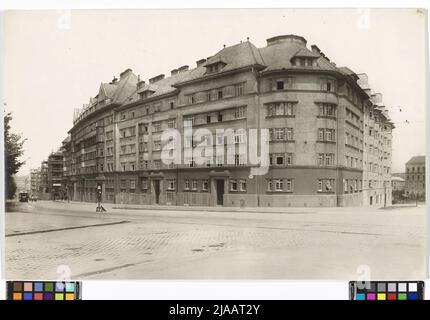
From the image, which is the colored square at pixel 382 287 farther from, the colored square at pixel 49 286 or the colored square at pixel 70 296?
the colored square at pixel 49 286

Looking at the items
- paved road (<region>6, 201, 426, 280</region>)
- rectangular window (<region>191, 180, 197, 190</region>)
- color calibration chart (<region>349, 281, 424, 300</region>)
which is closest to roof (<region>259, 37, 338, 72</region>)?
rectangular window (<region>191, 180, 197, 190</region>)

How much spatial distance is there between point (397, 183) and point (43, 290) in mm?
6154

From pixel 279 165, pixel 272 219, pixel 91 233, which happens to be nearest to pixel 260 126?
pixel 279 165

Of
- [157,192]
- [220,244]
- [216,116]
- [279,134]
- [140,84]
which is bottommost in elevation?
[220,244]

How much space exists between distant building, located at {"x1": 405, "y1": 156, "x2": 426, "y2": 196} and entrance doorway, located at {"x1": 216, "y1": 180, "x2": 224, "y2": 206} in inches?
125

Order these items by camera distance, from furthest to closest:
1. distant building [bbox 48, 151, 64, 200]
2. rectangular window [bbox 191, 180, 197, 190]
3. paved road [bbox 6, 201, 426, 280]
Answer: rectangular window [bbox 191, 180, 197, 190] < distant building [bbox 48, 151, 64, 200] < paved road [bbox 6, 201, 426, 280]

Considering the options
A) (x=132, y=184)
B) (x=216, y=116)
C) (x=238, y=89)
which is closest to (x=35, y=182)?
(x=132, y=184)

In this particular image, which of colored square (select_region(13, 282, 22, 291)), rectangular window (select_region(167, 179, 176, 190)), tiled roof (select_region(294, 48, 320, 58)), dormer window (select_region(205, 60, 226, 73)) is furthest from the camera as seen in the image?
rectangular window (select_region(167, 179, 176, 190))

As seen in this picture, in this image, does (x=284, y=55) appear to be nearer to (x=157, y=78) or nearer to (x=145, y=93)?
(x=157, y=78)

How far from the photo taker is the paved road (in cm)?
537

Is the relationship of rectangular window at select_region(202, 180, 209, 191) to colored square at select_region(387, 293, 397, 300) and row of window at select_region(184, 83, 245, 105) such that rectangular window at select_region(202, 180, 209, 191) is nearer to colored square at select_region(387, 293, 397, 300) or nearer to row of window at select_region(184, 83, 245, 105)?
row of window at select_region(184, 83, 245, 105)

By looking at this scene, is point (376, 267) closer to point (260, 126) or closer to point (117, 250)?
point (260, 126)

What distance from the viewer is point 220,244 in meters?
5.71

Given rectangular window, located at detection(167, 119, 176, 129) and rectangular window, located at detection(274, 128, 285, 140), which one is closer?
rectangular window, located at detection(274, 128, 285, 140)
